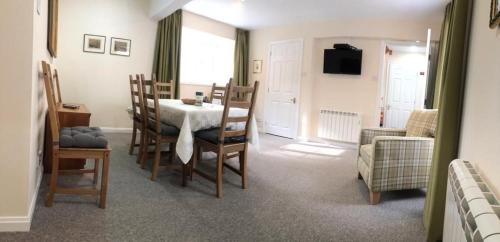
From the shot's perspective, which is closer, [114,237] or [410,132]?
[114,237]

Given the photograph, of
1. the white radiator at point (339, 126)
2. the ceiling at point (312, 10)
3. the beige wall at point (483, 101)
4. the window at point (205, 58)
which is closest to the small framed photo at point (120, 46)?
the window at point (205, 58)

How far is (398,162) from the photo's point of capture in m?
2.96

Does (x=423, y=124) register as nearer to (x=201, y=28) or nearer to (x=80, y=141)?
(x=80, y=141)

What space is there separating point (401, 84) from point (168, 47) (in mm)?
4409

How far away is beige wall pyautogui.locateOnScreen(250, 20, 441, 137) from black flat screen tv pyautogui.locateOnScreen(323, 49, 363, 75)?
270mm

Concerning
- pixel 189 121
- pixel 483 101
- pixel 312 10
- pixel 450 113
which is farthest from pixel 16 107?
pixel 312 10

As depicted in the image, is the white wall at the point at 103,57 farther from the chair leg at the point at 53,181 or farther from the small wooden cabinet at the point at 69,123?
the chair leg at the point at 53,181

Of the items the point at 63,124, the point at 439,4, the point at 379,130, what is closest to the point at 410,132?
the point at 379,130

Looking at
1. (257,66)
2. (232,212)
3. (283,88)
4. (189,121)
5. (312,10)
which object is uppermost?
(312,10)

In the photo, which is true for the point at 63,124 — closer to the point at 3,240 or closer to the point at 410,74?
the point at 3,240

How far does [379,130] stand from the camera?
12.1 feet

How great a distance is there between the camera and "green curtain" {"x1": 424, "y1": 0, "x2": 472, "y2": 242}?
213cm

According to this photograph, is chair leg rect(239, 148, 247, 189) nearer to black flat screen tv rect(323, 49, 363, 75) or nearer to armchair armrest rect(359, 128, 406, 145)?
armchair armrest rect(359, 128, 406, 145)

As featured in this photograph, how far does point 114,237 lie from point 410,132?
2.88 metres
